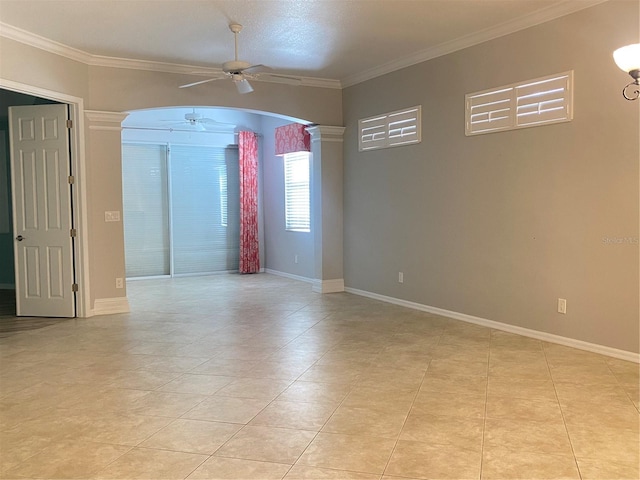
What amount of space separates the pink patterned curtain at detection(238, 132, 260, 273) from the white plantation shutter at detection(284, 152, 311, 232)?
0.75 metres

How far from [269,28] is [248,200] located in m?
4.89

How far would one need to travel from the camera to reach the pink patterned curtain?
963cm

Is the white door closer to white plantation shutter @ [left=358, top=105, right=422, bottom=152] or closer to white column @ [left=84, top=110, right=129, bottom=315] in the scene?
white column @ [left=84, top=110, right=129, bottom=315]

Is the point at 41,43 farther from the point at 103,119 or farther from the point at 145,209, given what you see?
the point at 145,209

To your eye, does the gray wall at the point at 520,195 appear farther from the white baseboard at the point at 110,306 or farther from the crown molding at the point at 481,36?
the white baseboard at the point at 110,306

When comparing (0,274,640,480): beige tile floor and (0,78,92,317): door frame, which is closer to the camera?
(0,274,640,480): beige tile floor

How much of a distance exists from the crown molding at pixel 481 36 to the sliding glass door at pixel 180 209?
12.0 ft

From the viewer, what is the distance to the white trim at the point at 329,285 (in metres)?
7.54

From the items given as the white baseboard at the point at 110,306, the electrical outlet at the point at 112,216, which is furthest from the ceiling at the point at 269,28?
the white baseboard at the point at 110,306

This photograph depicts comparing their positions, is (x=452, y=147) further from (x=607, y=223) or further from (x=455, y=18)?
(x=607, y=223)

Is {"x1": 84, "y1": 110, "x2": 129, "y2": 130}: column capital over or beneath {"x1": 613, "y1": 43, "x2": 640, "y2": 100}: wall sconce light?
over

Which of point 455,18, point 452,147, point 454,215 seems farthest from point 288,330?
point 455,18

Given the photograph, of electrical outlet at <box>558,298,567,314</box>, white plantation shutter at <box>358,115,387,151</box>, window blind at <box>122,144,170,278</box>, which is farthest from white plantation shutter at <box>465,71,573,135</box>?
window blind at <box>122,144,170,278</box>

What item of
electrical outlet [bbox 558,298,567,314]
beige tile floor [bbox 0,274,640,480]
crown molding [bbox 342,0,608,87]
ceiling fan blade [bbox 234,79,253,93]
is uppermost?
crown molding [bbox 342,0,608,87]
